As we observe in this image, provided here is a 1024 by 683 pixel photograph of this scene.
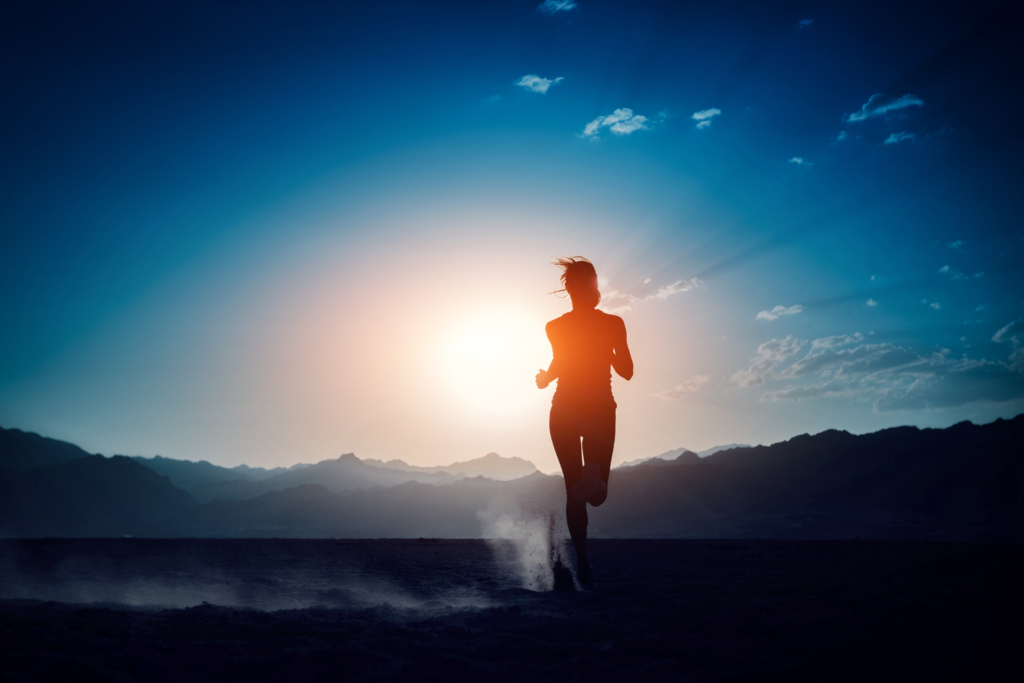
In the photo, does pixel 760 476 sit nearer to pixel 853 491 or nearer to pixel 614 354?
pixel 853 491

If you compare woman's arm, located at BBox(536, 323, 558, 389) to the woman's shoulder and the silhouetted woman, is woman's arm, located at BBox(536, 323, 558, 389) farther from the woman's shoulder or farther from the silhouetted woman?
the woman's shoulder

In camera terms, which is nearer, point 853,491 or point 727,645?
point 727,645

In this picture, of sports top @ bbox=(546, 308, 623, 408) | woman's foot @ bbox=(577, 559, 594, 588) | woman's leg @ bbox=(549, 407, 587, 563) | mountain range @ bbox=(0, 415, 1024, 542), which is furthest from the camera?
mountain range @ bbox=(0, 415, 1024, 542)

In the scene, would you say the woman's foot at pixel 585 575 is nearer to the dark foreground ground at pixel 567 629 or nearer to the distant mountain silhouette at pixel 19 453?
the dark foreground ground at pixel 567 629

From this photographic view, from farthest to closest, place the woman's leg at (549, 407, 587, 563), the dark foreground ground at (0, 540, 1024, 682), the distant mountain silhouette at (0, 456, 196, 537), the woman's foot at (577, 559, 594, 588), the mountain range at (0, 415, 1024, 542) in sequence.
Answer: the distant mountain silhouette at (0, 456, 196, 537) < the mountain range at (0, 415, 1024, 542) < the woman's leg at (549, 407, 587, 563) < the woman's foot at (577, 559, 594, 588) < the dark foreground ground at (0, 540, 1024, 682)

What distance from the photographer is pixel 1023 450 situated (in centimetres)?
5297

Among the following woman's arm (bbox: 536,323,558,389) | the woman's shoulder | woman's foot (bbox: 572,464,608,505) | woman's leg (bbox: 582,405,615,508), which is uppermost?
the woman's shoulder

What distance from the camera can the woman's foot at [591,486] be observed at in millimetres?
4867

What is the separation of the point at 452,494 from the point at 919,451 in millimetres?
109644

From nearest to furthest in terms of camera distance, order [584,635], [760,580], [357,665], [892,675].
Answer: [892,675] < [357,665] < [584,635] < [760,580]

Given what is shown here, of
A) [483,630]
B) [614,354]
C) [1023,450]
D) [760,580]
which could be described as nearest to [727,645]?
[483,630]

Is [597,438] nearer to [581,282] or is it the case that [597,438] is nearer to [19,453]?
[581,282]

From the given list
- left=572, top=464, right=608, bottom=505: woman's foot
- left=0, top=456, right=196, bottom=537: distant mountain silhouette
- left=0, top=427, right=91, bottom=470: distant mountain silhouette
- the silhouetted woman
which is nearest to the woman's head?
the silhouetted woman

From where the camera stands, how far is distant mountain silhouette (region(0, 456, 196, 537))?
515 ft
